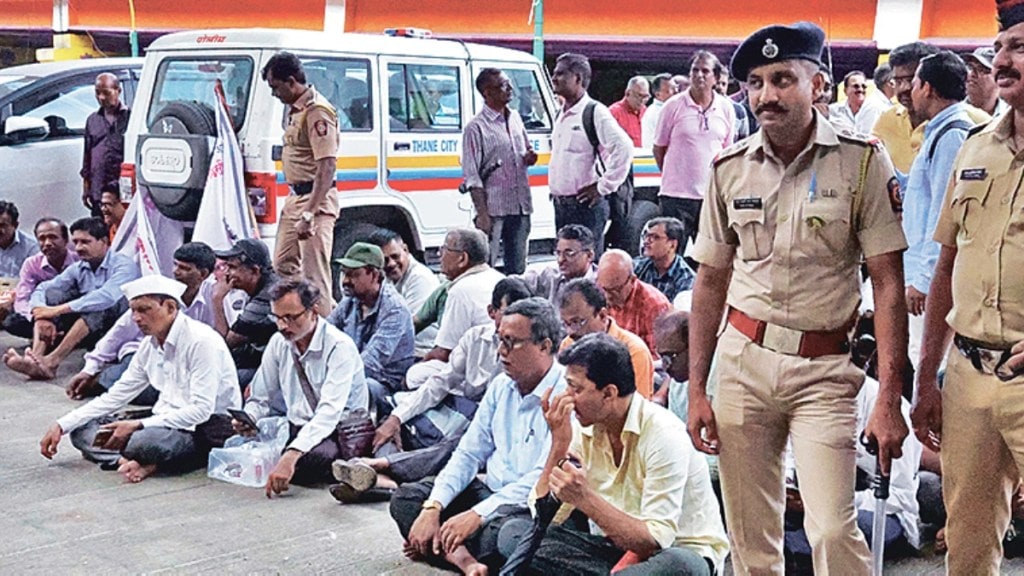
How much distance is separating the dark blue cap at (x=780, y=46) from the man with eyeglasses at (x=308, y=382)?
3.31 m

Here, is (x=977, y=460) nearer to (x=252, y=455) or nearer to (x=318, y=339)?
(x=318, y=339)

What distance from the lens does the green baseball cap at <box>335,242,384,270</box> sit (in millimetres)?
7027

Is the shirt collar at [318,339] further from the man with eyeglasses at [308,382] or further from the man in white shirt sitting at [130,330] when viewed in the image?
the man in white shirt sitting at [130,330]

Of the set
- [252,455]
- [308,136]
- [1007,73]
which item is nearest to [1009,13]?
[1007,73]

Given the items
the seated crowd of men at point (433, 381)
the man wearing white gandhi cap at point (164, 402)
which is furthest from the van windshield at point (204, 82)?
the man wearing white gandhi cap at point (164, 402)

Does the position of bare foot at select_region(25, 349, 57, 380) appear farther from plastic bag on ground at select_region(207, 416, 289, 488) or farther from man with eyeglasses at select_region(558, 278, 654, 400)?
man with eyeglasses at select_region(558, 278, 654, 400)

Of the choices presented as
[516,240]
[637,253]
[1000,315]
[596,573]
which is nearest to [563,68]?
[516,240]

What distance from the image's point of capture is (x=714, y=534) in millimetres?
4488

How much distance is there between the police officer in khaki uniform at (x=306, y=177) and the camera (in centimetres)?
780

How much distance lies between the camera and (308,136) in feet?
25.7

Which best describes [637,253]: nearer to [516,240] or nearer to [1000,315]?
[516,240]

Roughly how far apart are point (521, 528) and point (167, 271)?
484 cm

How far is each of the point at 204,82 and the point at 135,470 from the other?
10.7ft

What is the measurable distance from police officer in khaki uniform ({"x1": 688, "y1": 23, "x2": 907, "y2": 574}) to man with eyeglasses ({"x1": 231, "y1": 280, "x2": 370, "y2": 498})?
9.85 ft
